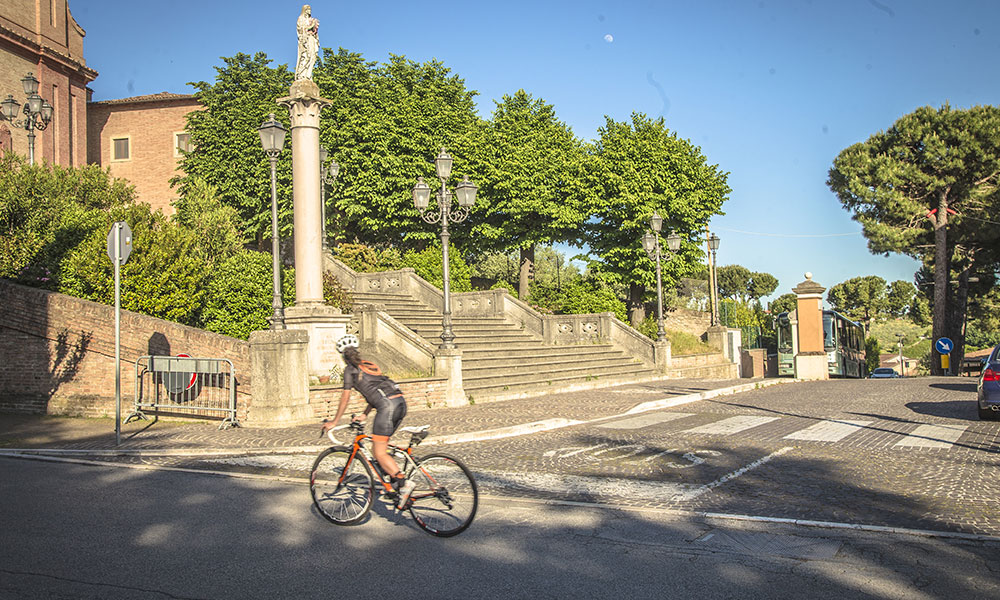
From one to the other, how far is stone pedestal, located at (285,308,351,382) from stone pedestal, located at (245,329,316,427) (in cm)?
244

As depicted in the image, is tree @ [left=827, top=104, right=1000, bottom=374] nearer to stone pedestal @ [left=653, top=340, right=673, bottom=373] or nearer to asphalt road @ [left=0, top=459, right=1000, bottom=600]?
stone pedestal @ [left=653, top=340, right=673, bottom=373]

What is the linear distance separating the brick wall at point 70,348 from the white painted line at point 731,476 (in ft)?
29.7

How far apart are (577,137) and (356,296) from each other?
66.4ft

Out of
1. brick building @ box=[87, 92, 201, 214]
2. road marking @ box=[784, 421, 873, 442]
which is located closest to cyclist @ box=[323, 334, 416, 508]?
road marking @ box=[784, 421, 873, 442]

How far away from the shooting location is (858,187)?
1718 inches

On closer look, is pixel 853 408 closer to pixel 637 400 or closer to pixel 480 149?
pixel 637 400

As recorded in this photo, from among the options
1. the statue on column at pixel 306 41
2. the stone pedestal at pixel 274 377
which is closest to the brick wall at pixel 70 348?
the stone pedestal at pixel 274 377

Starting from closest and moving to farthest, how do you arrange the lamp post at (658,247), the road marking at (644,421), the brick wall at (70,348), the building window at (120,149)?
the road marking at (644,421), the brick wall at (70,348), the lamp post at (658,247), the building window at (120,149)

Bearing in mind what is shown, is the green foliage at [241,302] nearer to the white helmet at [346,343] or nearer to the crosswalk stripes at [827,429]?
the crosswalk stripes at [827,429]

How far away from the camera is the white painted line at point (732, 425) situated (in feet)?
40.2

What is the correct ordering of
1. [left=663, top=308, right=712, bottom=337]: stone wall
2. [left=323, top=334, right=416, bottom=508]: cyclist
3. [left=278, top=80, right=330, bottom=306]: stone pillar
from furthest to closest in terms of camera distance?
[left=663, top=308, right=712, bottom=337]: stone wall
[left=278, top=80, right=330, bottom=306]: stone pillar
[left=323, top=334, right=416, bottom=508]: cyclist


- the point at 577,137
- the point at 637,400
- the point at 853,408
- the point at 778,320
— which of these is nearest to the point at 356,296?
the point at 637,400

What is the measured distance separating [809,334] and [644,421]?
1643 cm

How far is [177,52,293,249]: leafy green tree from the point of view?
117 ft
